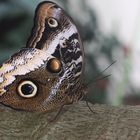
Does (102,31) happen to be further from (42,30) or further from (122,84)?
(42,30)

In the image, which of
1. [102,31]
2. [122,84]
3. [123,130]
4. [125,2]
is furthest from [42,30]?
[125,2]

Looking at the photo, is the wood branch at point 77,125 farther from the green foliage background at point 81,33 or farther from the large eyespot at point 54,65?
the green foliage background at point 81,33

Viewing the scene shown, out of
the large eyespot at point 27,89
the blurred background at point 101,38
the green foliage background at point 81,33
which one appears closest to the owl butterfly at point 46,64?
the large eyespot at point 27,89

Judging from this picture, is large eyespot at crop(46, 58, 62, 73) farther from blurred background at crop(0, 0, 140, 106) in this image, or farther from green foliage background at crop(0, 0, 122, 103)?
green foliage background at crop(0, 0, 122, 103)

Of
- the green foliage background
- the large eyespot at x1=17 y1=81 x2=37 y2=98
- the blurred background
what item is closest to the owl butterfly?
the large eyespot at x1=17 y1=81 x2=37 y2=98

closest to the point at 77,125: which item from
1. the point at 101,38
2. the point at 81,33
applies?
the point at 81,33

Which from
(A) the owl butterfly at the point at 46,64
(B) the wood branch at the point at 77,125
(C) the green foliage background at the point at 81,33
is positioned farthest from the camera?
(C) the green foliage background at the point at 81,33
